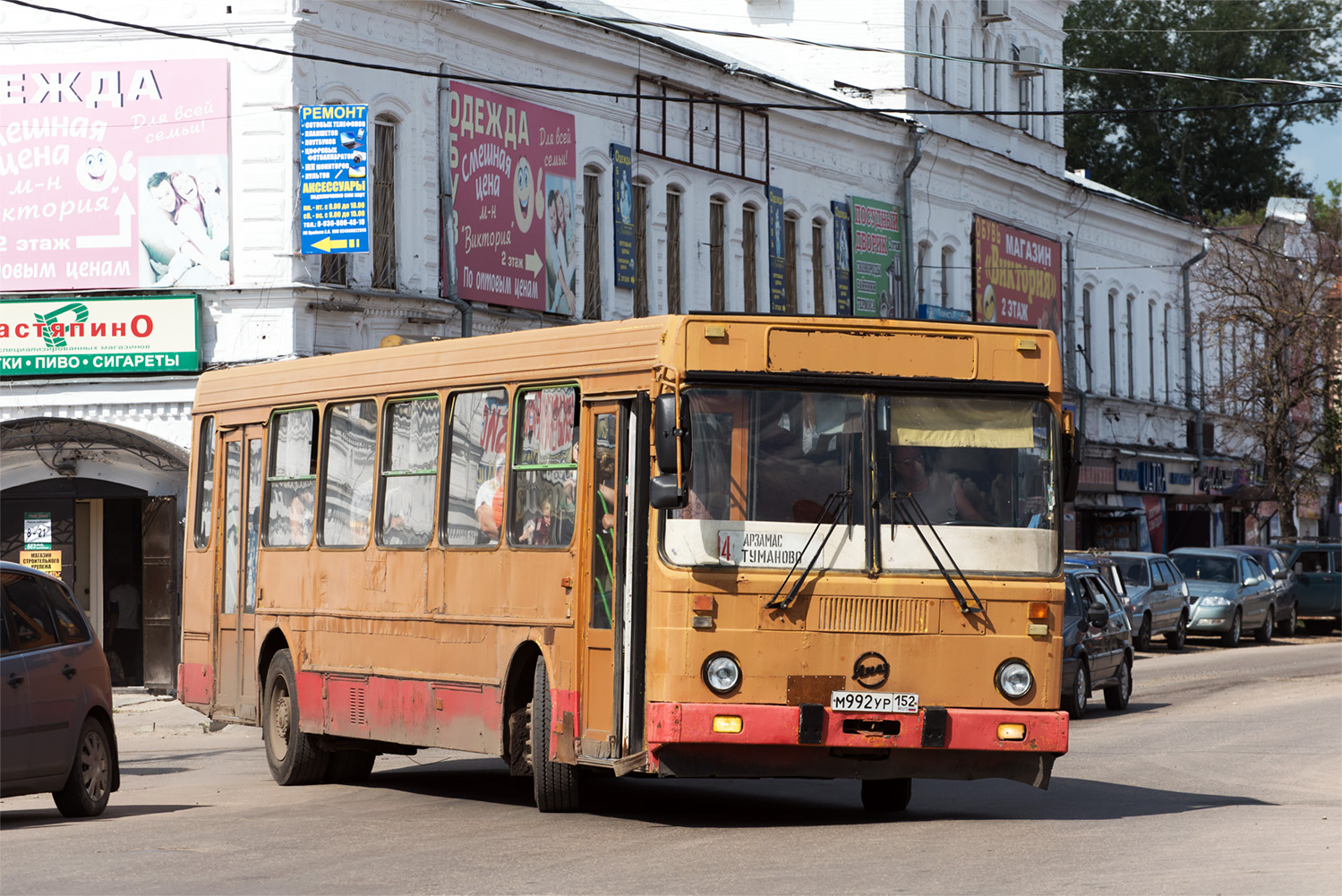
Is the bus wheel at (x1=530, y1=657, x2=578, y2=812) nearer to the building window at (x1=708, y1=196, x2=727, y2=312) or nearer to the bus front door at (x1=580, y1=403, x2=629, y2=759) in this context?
the bus front door at (x1=580, y1=403, x2=629, y2=759)

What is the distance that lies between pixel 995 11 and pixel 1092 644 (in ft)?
80.1

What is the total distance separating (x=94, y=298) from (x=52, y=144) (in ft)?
6.48

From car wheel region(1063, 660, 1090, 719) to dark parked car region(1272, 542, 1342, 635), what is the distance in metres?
22.0

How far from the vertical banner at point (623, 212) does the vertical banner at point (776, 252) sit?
460 cm

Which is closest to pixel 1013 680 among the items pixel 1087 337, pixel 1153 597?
pixel 1153 597

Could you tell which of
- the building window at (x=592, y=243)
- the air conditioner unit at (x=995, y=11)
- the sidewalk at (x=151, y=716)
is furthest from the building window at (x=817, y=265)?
the sidewalk at (x=151, y=716)

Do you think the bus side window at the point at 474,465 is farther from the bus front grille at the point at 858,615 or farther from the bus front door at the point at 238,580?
the bus front door at the point at 238,580

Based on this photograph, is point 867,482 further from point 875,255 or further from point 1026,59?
point 1026,59

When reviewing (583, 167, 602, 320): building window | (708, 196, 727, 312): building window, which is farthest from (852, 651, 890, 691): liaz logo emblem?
(708, 196, 727, 312): building window

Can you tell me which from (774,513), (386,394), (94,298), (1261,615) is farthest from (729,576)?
(1261,615)

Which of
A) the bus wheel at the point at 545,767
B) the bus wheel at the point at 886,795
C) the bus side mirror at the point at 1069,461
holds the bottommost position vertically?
the bus wheel at the point at 886,795

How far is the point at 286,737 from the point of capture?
1564cm

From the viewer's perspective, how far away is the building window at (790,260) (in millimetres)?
36969

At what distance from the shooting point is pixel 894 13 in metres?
41.8
